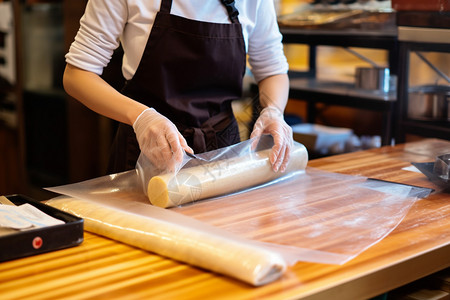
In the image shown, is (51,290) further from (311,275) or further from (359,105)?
(359,105)

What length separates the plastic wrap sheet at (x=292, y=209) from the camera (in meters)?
1.18

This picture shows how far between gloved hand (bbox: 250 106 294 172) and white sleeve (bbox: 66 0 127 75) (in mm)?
457

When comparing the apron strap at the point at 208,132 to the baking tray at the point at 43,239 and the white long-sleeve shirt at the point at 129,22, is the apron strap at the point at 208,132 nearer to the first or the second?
the white long-sleeve shirt at the point at 129,22

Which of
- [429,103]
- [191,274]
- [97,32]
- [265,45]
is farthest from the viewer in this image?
[429,103]

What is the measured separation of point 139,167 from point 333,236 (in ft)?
1.69

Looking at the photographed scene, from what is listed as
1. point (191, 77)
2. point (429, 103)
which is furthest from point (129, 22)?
point (429, 103)

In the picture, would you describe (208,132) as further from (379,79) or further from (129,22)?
(379,79)

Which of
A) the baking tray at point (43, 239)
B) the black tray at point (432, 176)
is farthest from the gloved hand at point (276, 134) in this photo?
the baking tray at point (43, 239)

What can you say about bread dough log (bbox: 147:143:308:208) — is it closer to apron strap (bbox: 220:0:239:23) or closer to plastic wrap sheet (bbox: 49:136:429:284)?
plastic wrap sheet (bbox: 49:136:429:284)

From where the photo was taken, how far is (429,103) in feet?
7.09

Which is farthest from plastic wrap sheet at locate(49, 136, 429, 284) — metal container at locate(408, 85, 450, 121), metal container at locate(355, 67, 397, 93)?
metal container at locate(355, 67, 397, 93)

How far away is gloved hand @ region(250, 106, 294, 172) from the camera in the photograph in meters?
1.62

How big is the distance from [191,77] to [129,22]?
→ 23cm

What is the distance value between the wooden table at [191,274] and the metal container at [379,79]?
1224 millimetres
